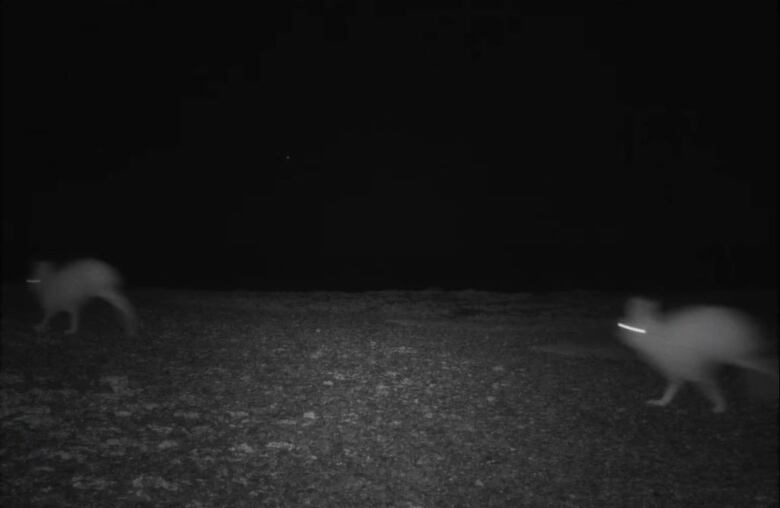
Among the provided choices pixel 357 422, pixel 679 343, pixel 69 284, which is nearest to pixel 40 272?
pixel 69 284

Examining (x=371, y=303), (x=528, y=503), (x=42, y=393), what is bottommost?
(x=528, y=503)

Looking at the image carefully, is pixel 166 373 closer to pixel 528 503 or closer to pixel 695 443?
pixel 528 503

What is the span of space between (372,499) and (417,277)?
442 inches

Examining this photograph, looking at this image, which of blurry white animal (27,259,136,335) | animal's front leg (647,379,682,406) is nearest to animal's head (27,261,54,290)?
blurry white animal (27,259,136,335)

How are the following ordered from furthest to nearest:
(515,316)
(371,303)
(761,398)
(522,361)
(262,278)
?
(262,278) → (371,303) → (515,316) → (522,361) → (761,398)

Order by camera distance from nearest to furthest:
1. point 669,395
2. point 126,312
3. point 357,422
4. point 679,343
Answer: point 357,422 → point 679,343 → point 669,395 → point 126,312

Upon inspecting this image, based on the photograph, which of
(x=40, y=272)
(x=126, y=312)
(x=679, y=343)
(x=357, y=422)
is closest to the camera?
(x=357, y=422)

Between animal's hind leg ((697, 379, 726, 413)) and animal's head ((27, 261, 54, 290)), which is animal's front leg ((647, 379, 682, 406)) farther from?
animal's head ((27, 261, 54, 290))

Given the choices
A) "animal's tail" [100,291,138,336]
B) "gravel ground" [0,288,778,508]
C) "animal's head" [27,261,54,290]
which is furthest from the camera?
"animal's tail" [100,291,138,336]

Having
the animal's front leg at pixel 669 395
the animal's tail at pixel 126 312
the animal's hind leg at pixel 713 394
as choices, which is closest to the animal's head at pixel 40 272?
the animal's tail at pixel 126 312

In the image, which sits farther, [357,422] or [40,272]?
[40,272]

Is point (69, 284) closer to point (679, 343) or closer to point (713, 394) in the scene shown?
point (679, 343)

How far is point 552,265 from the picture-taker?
55.1 ft

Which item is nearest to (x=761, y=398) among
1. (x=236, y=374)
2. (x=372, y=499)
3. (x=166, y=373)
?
(x=372, y=499)
